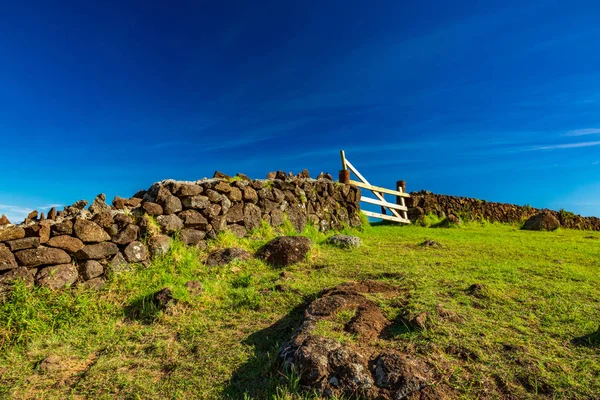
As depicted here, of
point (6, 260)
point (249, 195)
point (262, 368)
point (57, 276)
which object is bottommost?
point (262, 368)

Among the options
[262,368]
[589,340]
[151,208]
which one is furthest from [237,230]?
[589,340]

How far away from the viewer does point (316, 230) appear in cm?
1152

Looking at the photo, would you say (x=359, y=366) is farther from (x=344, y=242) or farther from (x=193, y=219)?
(x=344, y=242)

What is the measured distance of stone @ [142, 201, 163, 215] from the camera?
7500 mm

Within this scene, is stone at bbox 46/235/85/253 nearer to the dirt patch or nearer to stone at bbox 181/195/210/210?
stone at bbox 181/195/210/210

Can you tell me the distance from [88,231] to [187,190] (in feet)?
7.50

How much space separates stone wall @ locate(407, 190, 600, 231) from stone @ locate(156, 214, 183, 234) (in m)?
Answer: 13.0

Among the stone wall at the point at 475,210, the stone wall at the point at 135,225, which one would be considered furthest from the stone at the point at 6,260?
the stone wall at the point at 475,210

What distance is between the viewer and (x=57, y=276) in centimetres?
591

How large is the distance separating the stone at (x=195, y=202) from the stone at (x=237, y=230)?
89 cm

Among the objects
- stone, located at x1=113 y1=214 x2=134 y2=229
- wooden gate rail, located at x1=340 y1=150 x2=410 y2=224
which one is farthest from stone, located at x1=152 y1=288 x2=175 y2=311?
wooden gate rail, located at x1=340 y1=150 x2=410 y2=224

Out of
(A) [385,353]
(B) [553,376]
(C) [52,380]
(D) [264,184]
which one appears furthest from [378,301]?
(D) [264,184]

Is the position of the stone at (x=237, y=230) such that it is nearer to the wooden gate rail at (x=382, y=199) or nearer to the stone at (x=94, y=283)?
the stone at (x=94, y=283)

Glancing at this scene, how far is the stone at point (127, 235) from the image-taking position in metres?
6.79
